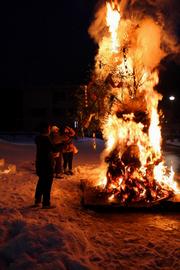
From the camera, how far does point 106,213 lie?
7.62m

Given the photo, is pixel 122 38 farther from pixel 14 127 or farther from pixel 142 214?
pixel 14 127

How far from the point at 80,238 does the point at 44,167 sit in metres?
2.34

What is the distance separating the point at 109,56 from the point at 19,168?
574cm

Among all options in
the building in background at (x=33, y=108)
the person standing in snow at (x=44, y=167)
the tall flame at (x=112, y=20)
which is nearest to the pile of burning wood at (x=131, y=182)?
the person standing in snow at (x=44, y=167)

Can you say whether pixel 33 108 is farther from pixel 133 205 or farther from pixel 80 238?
pixel 80 238

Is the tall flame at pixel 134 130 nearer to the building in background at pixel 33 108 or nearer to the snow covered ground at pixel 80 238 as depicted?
the snow covered ground at pixel 80 238

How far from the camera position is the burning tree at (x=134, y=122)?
859cm

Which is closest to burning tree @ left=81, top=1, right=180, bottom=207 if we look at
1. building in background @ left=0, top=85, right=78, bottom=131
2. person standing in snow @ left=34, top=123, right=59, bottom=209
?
person standing in snow @ left=34, top=123, right=59, bottom=209

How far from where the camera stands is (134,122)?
9.42 metres

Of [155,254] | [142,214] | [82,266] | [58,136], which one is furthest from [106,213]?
[58,136]

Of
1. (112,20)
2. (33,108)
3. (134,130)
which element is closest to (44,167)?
(134,130)

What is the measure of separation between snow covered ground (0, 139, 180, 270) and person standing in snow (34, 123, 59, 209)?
0.97ft

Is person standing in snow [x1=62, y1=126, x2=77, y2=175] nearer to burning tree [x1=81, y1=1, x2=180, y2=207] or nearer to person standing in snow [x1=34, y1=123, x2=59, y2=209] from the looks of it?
burning tree [x1=81, y1=1, x2=180, y2=207]

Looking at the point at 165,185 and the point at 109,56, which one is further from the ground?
the point at 109,56
